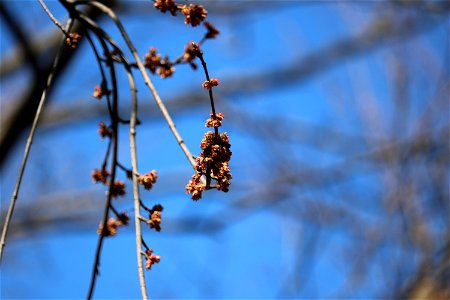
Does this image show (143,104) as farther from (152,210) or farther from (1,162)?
(152,210)

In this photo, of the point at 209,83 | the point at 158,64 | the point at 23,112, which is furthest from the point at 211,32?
the point at 23,112

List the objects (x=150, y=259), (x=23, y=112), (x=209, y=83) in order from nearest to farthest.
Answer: (x=209, y=83) < (x=150, y=259) < (x=23, y=112)

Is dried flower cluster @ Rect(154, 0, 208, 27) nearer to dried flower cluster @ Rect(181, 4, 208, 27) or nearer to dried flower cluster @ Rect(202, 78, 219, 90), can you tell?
dried flower cluster @ Rect(181, 4, 208, 27)

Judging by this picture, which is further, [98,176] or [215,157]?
[98,176]

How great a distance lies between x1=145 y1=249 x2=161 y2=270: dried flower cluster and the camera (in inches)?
44.3

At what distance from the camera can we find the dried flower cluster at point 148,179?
1.19 meters

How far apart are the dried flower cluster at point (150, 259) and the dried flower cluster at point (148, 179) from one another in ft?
0.41

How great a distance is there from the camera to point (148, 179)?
47.1 inches

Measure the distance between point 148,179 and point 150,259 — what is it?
0.15 meters

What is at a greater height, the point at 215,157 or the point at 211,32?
the point at 211,32

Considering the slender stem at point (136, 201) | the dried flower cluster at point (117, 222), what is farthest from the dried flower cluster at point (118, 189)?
the slender stem at point (136, 201)

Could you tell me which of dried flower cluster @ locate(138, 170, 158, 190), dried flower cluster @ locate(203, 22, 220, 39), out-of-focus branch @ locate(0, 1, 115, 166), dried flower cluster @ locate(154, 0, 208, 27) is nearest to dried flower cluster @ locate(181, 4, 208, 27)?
dried flower cluster @ locate(154, 0, 208, 27)

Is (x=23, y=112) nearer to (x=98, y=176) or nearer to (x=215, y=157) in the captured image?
(x=98, y=176)

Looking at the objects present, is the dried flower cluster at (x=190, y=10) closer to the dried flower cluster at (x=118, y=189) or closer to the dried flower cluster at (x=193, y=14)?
the dried flower cluster at (x=193, y=14)
